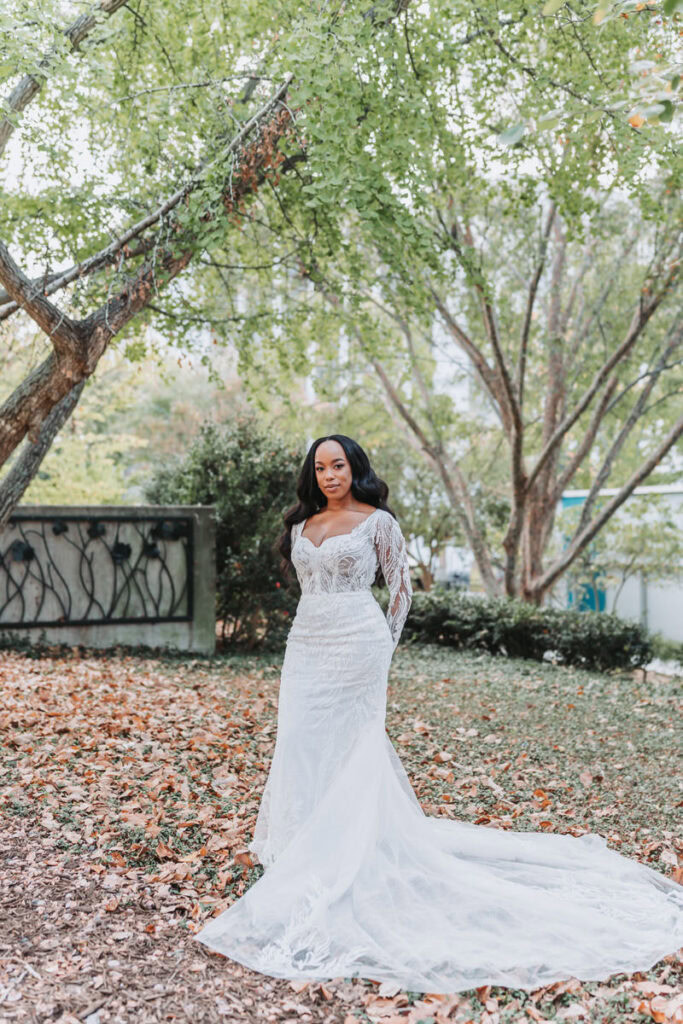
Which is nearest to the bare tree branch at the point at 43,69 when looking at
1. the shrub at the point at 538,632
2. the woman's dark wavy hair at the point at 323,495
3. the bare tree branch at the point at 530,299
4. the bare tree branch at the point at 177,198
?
the bare tree branch at the point at 177,198

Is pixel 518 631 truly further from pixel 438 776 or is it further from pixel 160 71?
pixel 160 71

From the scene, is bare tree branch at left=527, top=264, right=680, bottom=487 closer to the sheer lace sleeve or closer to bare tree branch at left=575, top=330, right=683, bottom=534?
bare tree branch at left=575, top=330, right=683, bottom=534

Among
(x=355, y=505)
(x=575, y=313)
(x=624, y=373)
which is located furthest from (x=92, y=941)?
(x=575, y=313)

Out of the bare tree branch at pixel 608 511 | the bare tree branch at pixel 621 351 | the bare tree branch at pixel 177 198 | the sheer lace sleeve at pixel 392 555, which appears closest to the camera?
the sheer lace sleeve at pixel 392 555

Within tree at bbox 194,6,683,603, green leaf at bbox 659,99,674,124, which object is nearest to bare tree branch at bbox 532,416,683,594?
tree at bbox 194,6,683,603

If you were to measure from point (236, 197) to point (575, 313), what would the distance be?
905 centimetres

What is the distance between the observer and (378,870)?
3.91m

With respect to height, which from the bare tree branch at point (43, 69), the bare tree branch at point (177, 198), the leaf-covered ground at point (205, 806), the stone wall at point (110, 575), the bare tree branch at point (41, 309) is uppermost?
the bare tree branch at point (43, 69)

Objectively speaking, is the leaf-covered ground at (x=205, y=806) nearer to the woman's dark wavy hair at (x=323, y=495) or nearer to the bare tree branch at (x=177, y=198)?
the woman's dark wavy hair at (x=323, y=495)

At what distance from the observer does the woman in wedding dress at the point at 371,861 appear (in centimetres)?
349

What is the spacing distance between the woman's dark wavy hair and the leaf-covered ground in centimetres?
175

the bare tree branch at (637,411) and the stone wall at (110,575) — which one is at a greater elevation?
the bare tree branch at (637,411)

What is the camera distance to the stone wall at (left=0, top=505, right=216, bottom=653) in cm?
1021

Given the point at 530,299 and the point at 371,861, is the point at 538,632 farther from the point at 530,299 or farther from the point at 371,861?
the point at 371,861
